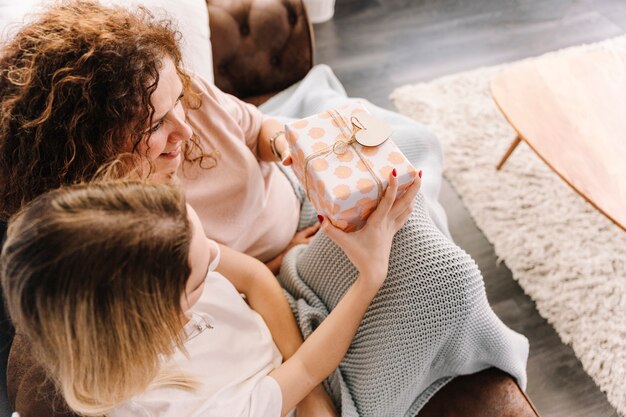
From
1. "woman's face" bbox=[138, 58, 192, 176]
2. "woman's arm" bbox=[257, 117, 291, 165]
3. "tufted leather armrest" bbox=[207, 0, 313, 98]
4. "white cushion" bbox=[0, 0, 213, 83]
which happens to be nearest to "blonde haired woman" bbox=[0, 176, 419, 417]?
"woman's face" bbox=[138, 58, 192, 176]

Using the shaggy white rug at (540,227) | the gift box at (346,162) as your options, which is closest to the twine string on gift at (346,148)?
the gift box at (346,162)

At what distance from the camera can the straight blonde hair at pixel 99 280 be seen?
487 millimetres

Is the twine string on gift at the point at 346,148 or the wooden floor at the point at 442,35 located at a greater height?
the twine string on gift at the point at 346,148

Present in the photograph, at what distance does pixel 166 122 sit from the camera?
2.59 feet

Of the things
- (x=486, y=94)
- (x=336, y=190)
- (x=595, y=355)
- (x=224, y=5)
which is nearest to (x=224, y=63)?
(x=224, y=5)

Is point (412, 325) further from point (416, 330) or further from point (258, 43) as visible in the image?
point (258, 43)

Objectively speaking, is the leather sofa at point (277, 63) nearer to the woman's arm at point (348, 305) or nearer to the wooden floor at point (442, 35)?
the woman's arm at point (348, 305)

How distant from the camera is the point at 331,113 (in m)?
0.80

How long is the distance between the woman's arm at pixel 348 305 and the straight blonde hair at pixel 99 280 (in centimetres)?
27

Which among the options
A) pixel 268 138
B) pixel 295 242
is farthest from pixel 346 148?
pixel 295 242

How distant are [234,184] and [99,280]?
1.73 ft

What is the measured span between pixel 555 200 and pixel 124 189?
1620mm

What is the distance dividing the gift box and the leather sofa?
42cm

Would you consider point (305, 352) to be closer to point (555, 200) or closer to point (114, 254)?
point (114, 254)
